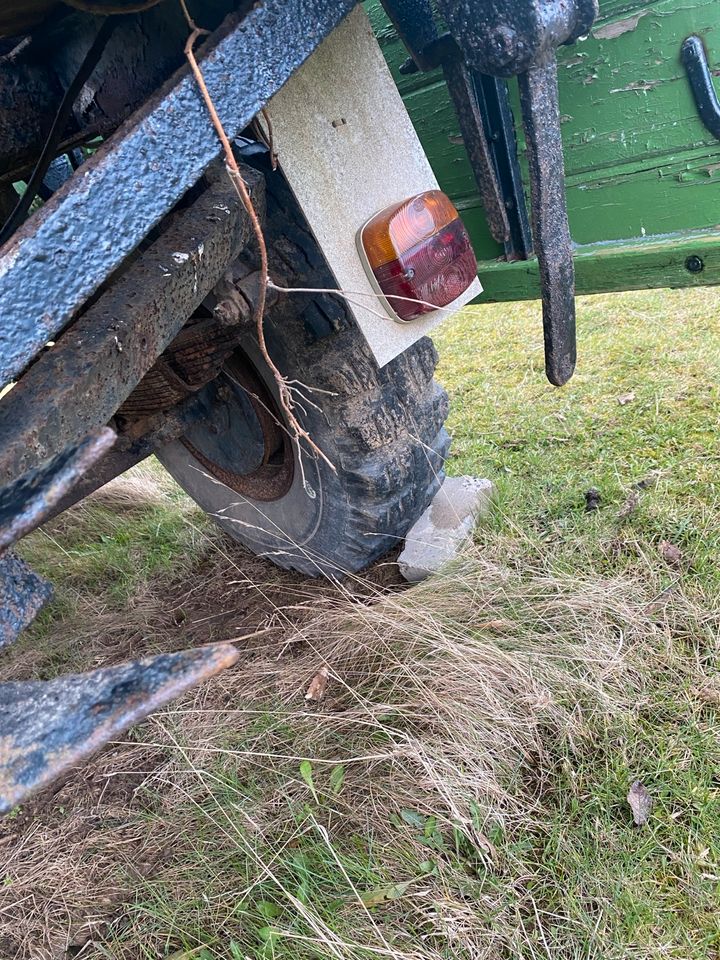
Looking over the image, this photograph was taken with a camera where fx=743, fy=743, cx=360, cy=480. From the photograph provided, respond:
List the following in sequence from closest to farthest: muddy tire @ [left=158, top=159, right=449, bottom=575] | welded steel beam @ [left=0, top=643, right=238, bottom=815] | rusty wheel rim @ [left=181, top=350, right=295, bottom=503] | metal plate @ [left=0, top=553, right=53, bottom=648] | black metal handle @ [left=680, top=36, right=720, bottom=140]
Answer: welded steel beam @ [left=0, top=643, right=238, bottom=815]
metal plate @ [left=0, top=553, right=53, bottom=648]
black metal handle @ [left=680, top=36, right=720, bottom=140]
muddy tire @ [left=158, top=159, right=449, bottom=575]
rusty wheel rim @ [left=181, top=350, right=295, bottom=503]

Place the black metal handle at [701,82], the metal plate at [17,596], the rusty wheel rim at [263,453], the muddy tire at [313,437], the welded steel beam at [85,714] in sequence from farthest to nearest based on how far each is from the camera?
the rusty wheel rim at [263,453] < the muddy tire at [313,437] < the black metal handle at [701,82] < the metal plate at [17,596] < the welded steel beam at [85,714]

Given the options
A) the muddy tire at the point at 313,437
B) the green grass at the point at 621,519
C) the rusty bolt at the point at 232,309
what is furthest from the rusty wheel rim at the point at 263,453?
the green grass at the point at 621,519

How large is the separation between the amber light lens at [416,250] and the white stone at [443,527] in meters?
0.93

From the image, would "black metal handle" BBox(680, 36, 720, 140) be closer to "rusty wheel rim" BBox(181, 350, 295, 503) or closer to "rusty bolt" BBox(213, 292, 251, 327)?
"rusty bolt" BBox(213, 292, 251, 327)

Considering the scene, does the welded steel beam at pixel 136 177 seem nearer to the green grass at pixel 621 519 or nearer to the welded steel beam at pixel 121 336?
the welded steel beam at pixel 121 336

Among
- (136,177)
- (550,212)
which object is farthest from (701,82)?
(136,177)

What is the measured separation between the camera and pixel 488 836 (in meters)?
1.37

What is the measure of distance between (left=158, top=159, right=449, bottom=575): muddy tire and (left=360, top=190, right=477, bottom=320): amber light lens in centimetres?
17

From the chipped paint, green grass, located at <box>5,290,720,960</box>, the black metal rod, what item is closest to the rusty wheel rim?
green grass, located at <box>5,290,720,960</box>

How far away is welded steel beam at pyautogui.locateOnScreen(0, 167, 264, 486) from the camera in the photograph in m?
0.99

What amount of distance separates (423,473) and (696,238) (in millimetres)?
863

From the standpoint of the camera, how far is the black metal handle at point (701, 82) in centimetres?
139

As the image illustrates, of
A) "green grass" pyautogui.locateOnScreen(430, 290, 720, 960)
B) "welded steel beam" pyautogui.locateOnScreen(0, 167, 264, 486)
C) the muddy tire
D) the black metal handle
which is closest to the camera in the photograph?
"welded steel beam" pyautogui.locateOnScreen(0, 167, 264, 486)

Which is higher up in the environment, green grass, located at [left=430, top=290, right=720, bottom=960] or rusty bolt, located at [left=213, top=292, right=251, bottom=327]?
rusty bolt, located at [left=213, top=292, right=251, bottom=327]
